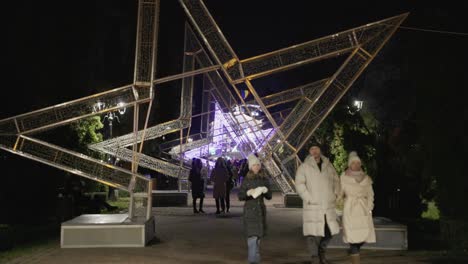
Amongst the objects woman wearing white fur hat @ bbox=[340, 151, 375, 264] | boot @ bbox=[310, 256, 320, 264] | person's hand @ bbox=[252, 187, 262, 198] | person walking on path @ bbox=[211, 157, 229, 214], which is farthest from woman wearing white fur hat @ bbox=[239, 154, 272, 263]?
person walking on path @ bbox=[211, 157, 229, 214]

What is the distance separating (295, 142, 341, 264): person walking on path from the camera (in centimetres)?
815

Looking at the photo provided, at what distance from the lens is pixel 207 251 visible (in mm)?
10930

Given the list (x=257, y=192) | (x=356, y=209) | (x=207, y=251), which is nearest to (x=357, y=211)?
(x=356, y=209)

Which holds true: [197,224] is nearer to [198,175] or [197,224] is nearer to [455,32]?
[198,175]

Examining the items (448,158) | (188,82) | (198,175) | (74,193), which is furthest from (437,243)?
(188,82)

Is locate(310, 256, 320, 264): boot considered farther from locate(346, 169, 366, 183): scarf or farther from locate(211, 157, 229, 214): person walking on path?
locate(211, 157, 229, 214): person walking on path

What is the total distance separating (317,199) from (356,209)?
550mm

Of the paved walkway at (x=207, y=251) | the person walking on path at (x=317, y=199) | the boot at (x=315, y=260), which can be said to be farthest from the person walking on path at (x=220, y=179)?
the boot at (x=315, y=260)

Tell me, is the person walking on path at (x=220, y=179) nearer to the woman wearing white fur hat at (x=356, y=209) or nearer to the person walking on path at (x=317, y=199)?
the person walking on path at (x=317, y=199)

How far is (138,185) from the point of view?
11.9m

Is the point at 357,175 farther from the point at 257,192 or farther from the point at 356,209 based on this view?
the point at 257,192

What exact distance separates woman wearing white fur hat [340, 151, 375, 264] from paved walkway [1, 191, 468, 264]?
164cm

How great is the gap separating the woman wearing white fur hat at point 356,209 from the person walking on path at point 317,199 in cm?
17

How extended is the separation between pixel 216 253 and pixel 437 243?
482 centimetres
